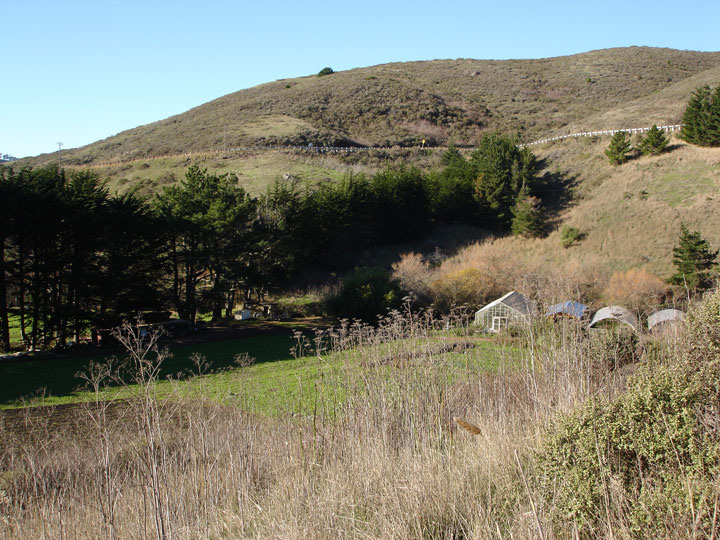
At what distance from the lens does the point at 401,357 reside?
18.3ft

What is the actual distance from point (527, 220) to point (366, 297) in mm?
14355

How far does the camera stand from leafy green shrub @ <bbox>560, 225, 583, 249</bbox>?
2966 cm

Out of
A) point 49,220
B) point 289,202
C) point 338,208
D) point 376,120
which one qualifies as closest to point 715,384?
point 49,220

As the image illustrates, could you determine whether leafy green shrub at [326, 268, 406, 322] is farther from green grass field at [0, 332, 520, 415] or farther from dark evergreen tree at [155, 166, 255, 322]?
dark evergreen tree at [155, 166, 255, 322]

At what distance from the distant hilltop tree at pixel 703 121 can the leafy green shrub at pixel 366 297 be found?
81.2 feet

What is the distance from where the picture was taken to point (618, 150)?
3553 cm

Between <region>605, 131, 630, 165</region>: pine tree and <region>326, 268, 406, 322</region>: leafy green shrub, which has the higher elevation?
→ <region>605, 131, 630, 165</region>: pine tree

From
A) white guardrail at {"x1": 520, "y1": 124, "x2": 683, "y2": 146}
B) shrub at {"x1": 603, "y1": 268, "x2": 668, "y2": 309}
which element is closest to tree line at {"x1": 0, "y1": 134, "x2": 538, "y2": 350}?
white guardrail at {"x1": 520, "y1": 124, "x2": 683, "y2": 146}

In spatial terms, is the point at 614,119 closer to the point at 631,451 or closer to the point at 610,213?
the point at 610,213

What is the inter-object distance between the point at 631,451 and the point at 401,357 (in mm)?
3072

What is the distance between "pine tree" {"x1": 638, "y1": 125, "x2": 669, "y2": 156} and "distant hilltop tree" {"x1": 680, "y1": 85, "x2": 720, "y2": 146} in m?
1.54

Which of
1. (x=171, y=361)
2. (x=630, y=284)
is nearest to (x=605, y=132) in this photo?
(x=630, y=284)

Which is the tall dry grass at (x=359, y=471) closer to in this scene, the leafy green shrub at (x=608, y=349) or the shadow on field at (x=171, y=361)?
the leafy green shrub at (x=608, y=349)

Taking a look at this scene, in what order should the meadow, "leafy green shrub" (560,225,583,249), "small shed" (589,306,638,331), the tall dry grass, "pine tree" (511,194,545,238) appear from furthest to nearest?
1. "pine tree" (511,194,545,238)
2. "leafy green shrub" (560,225,583,249)
3. "small shed" (589,306,638,331)
4. the tall dry grass
5. the meadow
